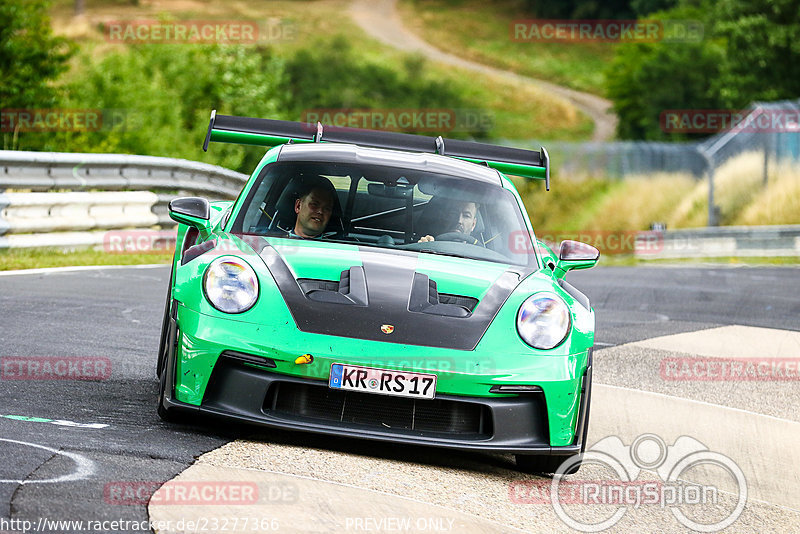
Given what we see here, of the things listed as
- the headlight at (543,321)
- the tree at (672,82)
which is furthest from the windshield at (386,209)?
the tree at (672,82)

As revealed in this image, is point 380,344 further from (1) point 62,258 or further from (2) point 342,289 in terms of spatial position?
(1) point 62,258

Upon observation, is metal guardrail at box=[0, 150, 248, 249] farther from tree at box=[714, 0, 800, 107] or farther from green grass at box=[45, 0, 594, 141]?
green grass at box=[45, 0, 594, 141]

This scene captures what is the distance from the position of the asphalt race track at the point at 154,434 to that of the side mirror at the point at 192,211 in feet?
3.05

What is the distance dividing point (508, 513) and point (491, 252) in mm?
1840

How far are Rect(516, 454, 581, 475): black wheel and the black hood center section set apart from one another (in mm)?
666

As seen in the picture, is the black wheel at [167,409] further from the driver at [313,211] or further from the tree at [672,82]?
the tree at [672,82]

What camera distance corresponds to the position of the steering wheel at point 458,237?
6422 millimetres

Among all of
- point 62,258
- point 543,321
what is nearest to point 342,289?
point 543,321

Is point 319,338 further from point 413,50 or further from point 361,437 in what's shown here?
point 413,50

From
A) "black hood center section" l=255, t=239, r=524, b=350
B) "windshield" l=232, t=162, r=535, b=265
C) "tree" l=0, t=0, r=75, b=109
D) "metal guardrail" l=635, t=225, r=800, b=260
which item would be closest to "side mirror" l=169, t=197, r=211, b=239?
"windshield" l=232, t=162, r=535, b=265

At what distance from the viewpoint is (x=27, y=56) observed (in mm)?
29172

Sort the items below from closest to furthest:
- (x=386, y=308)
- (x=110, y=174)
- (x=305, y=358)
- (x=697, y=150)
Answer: (x=305, y=358)
(x=386, y=308)
(x=110, y=174)
(x=697, y=150)

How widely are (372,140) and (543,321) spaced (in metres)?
2.41

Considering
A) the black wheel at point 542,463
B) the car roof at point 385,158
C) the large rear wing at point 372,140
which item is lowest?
the black wheel at point 542,463
